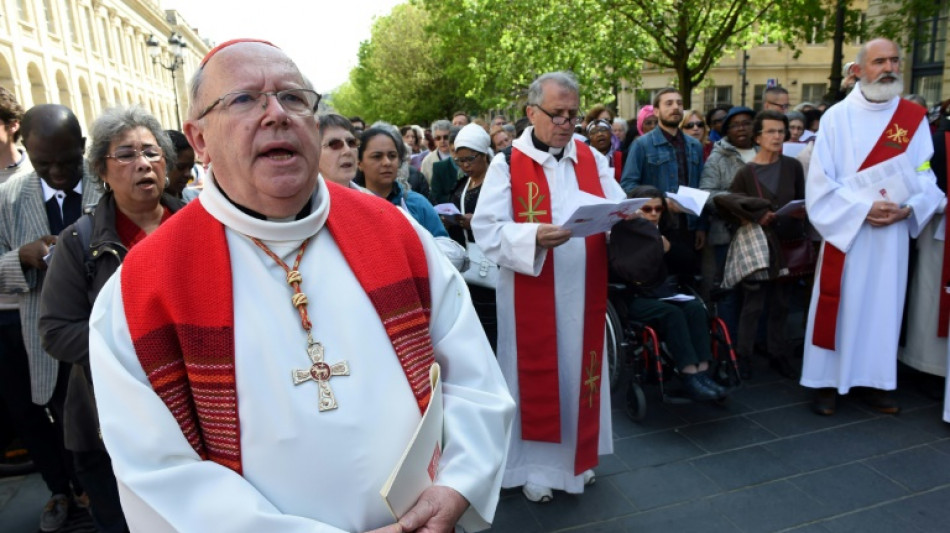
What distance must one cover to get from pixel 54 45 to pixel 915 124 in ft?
127

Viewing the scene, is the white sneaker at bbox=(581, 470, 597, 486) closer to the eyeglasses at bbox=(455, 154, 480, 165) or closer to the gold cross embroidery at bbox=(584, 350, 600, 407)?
the gold cross embroidery at bbox=(584, 350, 600, 407)

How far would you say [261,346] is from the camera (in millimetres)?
1448

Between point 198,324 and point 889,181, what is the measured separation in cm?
442

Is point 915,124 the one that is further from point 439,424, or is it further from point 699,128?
point 439,424

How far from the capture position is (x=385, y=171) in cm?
384

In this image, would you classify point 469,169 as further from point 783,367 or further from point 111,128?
point 111,128

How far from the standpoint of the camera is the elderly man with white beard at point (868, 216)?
4.30 metres

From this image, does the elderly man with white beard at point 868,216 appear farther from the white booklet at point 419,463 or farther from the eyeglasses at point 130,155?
the eyeglasses at point 130,155

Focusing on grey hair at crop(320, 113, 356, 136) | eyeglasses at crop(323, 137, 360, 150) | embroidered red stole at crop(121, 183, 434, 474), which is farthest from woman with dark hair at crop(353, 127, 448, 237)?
embroidered red stole at crop(121, 183, 434, 474)

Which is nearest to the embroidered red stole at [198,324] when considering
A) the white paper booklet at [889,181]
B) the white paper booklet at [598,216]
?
the white paper booklet at [598,216]

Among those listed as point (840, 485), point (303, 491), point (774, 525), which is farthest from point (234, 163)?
point (840, 485)

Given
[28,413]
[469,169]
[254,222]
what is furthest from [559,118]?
[28,413]

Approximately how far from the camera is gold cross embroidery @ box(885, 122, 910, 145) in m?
4.29

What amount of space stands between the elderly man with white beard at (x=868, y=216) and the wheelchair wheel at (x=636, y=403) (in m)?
1.15
